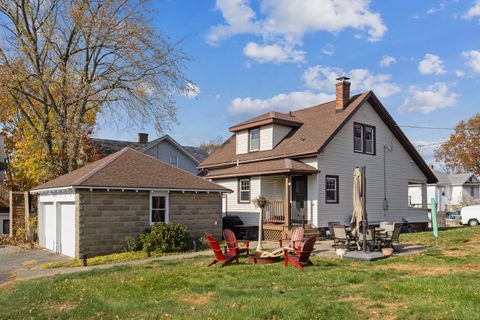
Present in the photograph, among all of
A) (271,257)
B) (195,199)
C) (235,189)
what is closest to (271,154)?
(235,189)

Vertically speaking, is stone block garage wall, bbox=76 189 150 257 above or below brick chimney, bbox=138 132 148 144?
below

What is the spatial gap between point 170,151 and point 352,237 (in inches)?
1025

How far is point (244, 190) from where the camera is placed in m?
24.3

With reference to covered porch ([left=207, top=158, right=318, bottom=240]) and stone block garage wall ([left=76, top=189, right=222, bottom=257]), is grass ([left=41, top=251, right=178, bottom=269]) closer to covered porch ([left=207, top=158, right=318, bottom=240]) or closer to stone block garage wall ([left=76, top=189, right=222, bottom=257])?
stone block garage wall ([left=76, top=189, right=222, bottom=257])

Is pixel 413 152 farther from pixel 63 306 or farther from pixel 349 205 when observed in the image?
pixel 63 306

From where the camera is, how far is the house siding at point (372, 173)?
22.2 meters

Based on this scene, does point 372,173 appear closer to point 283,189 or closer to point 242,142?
point 283,189

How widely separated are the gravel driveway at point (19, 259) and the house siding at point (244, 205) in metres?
10.2

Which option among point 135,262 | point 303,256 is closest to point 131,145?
point 135,262

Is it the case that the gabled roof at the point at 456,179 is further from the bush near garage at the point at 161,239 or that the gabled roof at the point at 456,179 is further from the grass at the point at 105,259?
the grass at the point at 105,259

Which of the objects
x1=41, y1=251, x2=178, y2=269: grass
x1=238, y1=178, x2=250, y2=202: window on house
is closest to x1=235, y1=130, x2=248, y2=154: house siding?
x1=238, y1=178, x2=250, y2=202: window on house

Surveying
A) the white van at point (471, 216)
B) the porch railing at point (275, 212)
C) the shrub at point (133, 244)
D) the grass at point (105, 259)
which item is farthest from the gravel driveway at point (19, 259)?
the white van at point (471, 216)

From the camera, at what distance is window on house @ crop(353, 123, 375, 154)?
2414 centimetres

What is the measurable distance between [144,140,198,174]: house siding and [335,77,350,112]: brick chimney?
60.3 feet
